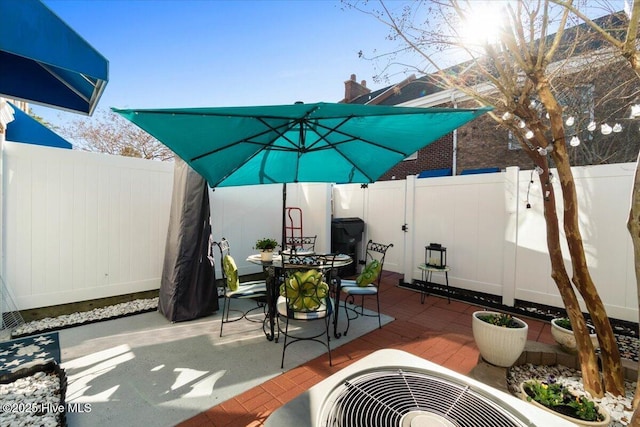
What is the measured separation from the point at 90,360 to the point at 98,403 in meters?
0.80

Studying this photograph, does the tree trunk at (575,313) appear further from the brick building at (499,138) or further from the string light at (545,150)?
the brick building at (499,138)

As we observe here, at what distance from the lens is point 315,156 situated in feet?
13.2

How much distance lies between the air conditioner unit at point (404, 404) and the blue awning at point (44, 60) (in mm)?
2127

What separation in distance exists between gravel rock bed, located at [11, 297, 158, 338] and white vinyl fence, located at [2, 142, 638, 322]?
0.69ft

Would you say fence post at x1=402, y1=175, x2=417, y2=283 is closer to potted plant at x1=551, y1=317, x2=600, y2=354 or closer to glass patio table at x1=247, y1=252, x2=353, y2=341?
glass patio table at x1=247, y1=252, x2=353, y2=341

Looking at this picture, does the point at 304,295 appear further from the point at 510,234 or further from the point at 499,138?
the point at 499,138

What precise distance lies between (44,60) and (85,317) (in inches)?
136

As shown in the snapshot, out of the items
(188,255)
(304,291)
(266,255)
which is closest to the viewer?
(304,291)

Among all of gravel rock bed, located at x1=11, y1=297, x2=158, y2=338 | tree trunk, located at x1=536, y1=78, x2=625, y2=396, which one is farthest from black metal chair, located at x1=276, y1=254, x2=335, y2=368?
gravel rock bed, located at x1=11, y1=297, x2=158, y2=338

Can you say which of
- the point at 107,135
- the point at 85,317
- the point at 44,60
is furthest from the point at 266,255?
the point at 107,135

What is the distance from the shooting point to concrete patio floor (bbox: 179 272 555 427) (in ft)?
7.06

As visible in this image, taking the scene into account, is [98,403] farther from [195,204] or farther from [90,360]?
[195,204]

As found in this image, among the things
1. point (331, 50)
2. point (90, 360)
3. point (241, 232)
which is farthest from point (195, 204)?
point (331, 50)

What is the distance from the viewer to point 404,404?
818 mm
